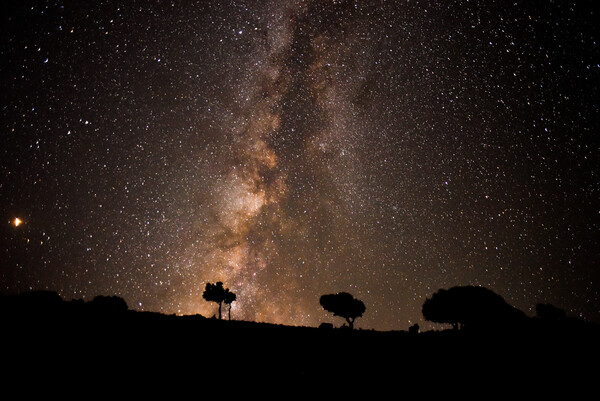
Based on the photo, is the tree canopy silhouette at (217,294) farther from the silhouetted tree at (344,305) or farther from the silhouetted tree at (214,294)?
the silhouetted tree at (344,305)

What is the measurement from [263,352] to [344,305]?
29397 millimetres

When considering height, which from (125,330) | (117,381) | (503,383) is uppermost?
(125,330)

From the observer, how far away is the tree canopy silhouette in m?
44.5

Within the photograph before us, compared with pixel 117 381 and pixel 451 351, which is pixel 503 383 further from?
pixel 117 381

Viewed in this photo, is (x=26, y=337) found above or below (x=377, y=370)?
above

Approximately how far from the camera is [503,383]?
35.2 ft

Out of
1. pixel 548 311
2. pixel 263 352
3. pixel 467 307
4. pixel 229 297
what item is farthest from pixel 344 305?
pixel 263 352

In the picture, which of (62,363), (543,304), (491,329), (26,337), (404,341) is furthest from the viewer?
(543,304)

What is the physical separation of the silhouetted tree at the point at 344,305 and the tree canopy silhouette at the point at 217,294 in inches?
579

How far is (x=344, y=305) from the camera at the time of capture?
4009 cm

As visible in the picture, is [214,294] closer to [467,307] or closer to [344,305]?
[344,305]

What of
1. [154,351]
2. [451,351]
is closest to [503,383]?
[451,351]

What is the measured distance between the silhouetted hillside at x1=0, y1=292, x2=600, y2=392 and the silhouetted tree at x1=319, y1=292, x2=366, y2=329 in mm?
24410

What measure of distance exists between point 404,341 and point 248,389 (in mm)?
10318
